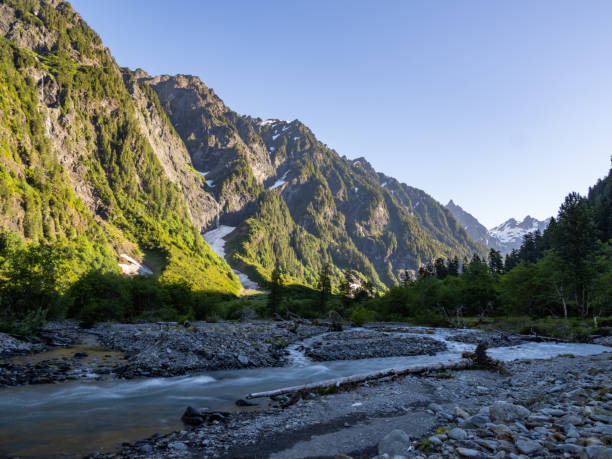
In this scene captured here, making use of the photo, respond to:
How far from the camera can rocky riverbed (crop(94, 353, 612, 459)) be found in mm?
5867

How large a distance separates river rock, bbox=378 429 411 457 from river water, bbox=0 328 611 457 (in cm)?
685

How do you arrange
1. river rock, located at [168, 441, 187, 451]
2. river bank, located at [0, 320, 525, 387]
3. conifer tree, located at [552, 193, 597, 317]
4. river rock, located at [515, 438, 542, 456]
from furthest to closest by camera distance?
conifer tree, located at [552, 193, 597, 317] < river bank, located at [0, 320, 525, 387] < river rock, located at [168, 441, 187, 451] < river rock, located at [515, 438, 542, 456]

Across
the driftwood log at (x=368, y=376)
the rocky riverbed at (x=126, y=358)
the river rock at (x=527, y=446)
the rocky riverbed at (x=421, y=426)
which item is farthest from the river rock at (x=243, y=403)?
the river rock at (x=527, y=446)

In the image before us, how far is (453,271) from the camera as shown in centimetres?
13325

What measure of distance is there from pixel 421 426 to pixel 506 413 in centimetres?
210

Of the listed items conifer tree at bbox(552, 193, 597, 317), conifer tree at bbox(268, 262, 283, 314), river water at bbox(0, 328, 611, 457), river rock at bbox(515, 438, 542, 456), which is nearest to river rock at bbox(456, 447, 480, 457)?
river rock at bbox(515, 438, 542, 456)

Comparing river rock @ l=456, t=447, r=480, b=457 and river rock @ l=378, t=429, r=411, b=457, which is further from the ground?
river rock @ l=456, t=447, r=480, b=457

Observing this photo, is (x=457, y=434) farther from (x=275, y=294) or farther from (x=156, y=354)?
(x=275, y=294)

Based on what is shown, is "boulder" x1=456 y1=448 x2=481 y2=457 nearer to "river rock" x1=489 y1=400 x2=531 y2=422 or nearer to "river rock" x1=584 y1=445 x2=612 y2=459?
"river rock" x1=584 y1=445 x2=612 y2=459

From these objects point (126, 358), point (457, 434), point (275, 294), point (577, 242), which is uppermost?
point (577, 242)

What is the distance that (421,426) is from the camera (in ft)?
27.0

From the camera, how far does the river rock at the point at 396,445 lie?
6.41 metres

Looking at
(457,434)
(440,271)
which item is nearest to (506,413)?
(457,434)

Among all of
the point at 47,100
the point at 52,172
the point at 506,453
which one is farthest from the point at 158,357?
the point at 47,100
